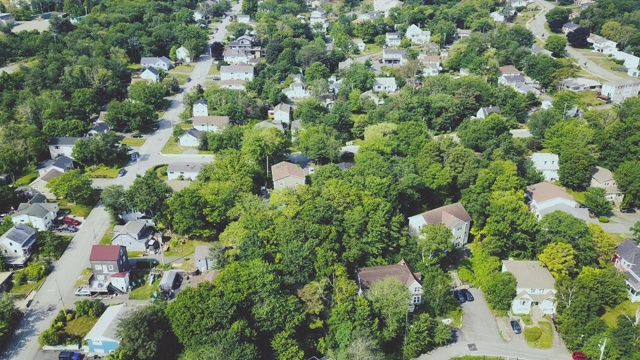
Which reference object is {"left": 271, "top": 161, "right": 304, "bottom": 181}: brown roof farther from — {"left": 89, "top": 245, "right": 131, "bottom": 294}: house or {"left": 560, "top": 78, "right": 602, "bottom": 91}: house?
{"left": 560, "top": 78, "right": 602, "bottom": 91}: house

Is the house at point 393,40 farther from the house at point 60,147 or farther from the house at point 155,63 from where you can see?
the house at point 60,147

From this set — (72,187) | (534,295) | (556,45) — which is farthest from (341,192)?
(556,45)

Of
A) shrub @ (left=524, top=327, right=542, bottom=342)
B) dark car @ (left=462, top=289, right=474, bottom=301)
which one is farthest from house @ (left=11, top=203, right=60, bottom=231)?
shrub @ (left=524, top=327, right=542, bottom=342)

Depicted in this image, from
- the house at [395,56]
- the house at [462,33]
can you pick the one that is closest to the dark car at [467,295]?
the house at [395,56]

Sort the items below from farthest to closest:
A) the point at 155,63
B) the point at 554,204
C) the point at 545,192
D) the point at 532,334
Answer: the point at 155,63
the point at 545,192
the point at 554,204
the point at 532,334

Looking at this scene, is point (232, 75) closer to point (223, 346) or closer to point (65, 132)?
point (65, 132)

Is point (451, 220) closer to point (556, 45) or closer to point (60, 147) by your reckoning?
point (60, 147)
